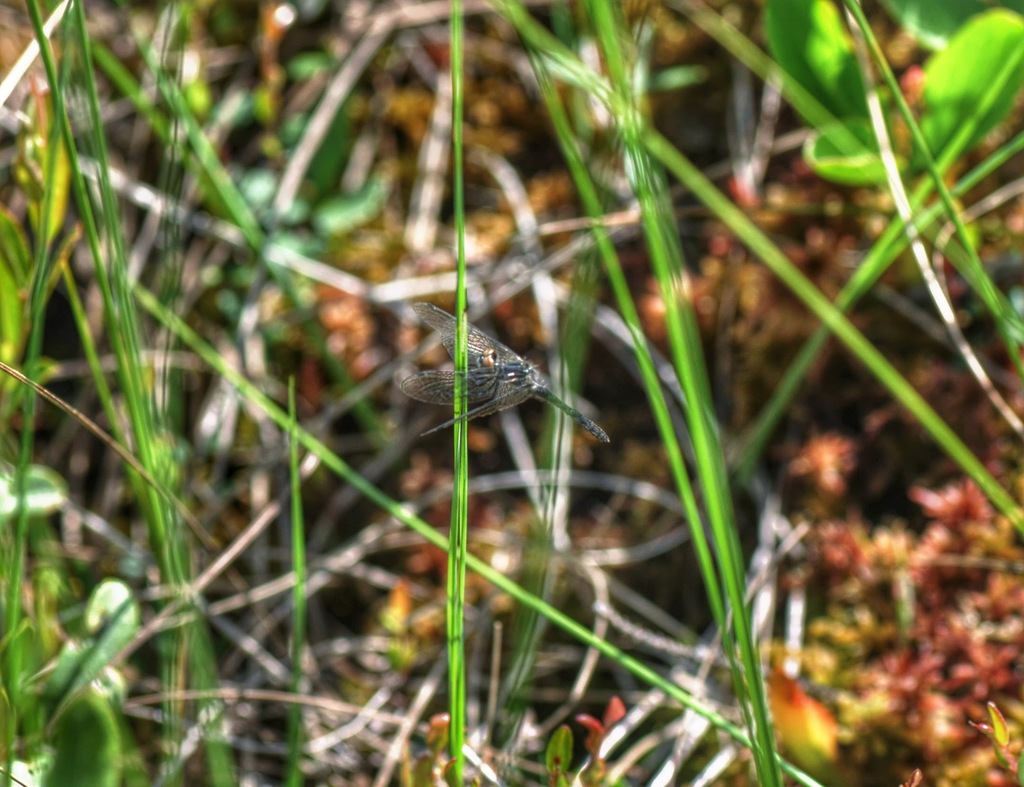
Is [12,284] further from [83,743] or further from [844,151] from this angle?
[844,151]

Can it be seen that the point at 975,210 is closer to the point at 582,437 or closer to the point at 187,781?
the point at 582,437

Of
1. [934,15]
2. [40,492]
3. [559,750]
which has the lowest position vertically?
[40,492]

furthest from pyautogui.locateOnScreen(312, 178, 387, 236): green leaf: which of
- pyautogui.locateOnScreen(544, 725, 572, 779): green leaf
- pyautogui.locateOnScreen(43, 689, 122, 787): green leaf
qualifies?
pyautogui.locateOnScreen(544, 725, 572, 779): green leaf

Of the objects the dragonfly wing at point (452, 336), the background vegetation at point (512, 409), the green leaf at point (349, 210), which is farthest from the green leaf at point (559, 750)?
the green leaf at point (349, 210)

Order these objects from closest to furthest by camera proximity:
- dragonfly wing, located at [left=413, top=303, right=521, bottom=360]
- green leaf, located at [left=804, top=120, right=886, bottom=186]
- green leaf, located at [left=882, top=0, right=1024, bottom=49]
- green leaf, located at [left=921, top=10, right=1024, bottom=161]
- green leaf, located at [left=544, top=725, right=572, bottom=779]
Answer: green leaf, located at [left=544, top=725, right=572, bottom=779], dragonfly wing, located at [left=413, top=303, right=521, bottom=360], green leaf, located at [left=921, top=10, right=1024, bottom=161], green leaf, located at [left=804, top=120, right=886, bottom=186], green leaf, located at [left=882, top=0, right=1024, bottom=49]

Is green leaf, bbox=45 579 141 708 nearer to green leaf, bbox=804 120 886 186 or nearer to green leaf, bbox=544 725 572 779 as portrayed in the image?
green leaf, bbox=544 725 572 779

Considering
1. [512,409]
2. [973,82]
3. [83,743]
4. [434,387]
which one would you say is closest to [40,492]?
[83,743]
